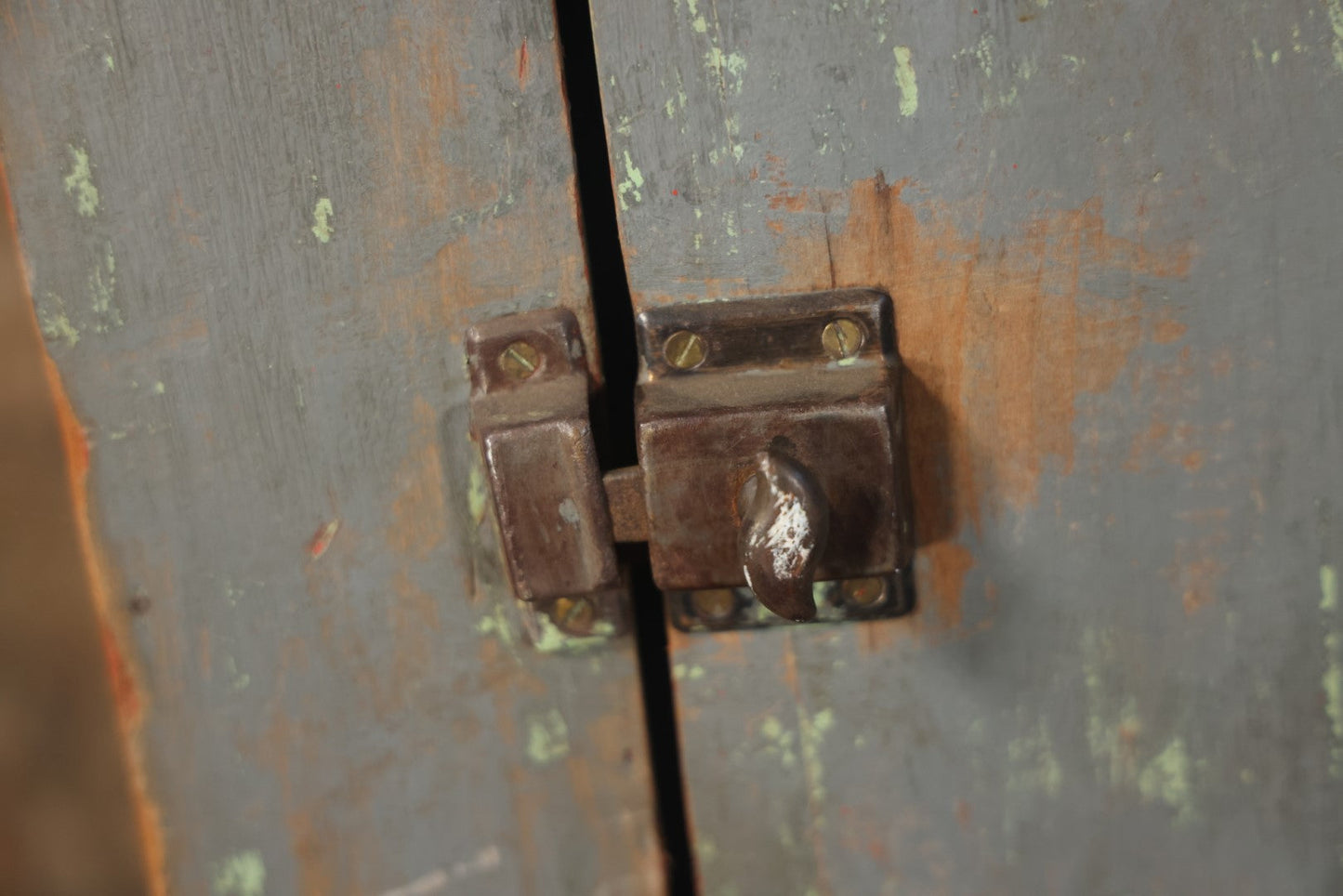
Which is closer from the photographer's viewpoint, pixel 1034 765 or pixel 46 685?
pixel 1034 765

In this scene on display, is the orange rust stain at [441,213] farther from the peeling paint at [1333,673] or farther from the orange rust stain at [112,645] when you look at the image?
the peeling paint at [1333,673]

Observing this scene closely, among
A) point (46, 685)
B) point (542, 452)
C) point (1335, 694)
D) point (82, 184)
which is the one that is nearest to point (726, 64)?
point (542, 452)

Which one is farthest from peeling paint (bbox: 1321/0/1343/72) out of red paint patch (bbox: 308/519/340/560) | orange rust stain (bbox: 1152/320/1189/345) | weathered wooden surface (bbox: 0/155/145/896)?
weathered wooden surface (bbox: 0/155/145/896)

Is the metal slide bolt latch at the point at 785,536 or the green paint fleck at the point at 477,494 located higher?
the green paint fleck at the point at 477,494

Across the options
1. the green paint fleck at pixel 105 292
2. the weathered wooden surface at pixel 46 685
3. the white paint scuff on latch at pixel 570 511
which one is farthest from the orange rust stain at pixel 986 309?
the weathered wooden surface at pixel 46 685

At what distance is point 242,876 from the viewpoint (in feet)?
1.53

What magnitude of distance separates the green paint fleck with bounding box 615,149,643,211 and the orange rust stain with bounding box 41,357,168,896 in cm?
25

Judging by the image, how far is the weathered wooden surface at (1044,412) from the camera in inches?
14.2

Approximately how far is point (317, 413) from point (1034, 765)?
348mm

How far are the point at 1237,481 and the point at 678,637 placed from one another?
0.24m

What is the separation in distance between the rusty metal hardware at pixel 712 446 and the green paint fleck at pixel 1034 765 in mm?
120

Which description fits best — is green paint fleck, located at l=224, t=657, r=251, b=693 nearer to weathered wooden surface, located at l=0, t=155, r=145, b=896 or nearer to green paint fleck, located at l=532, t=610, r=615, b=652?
green paint fleck, located at l=532, t=610, r=615, b=652

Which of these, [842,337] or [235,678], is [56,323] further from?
[842,337]

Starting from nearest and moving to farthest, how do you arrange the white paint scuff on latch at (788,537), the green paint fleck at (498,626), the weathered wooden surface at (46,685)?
1. the white paint scuff on latch at (788,537)
2. the green paint fleck at (498,626)
3. the weathered wooden surface at (46,685)
